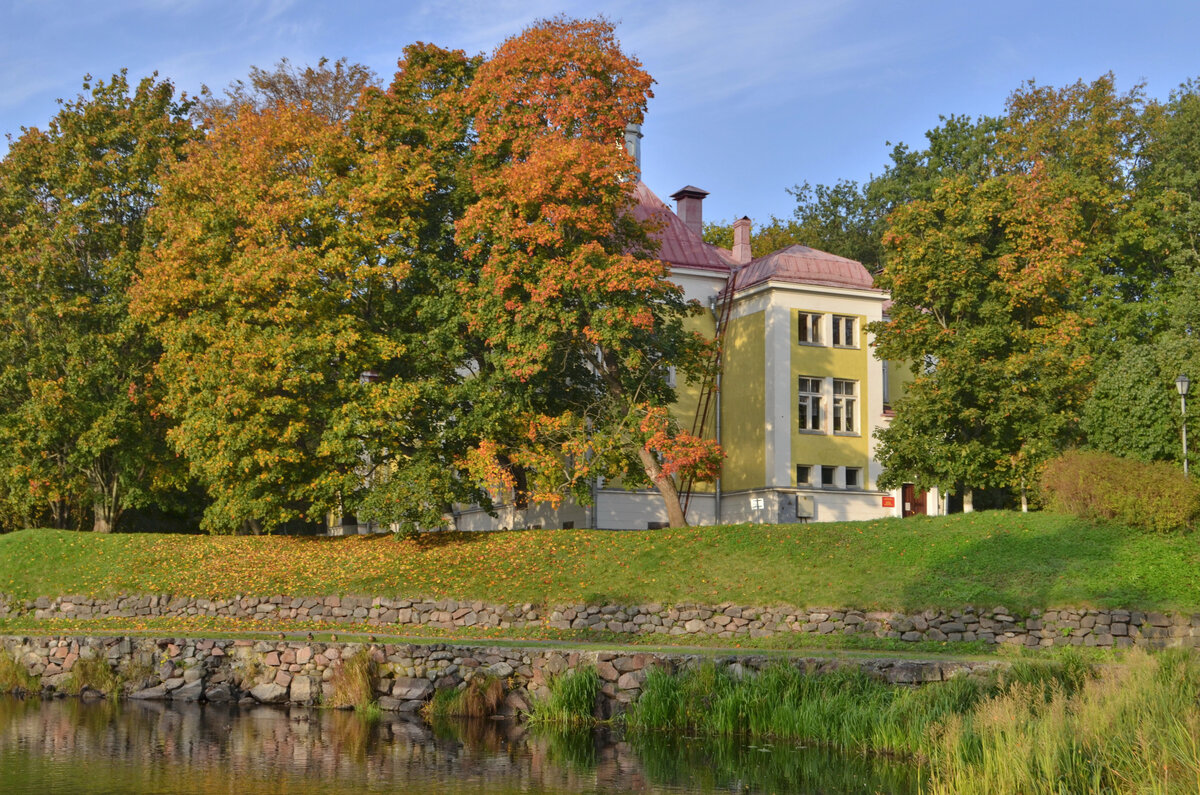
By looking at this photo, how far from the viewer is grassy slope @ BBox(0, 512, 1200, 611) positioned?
24.6m

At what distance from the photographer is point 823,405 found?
40.9 m

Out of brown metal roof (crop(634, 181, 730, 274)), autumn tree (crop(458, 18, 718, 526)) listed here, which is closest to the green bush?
autumn tree (crop(458, 18, 718, 526))

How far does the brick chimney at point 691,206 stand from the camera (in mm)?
48469

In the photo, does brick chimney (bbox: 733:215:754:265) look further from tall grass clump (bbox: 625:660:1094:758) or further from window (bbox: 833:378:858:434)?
tall grass clump (bbox: 625:660:1094:758)

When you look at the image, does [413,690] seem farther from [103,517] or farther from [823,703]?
[103,517]

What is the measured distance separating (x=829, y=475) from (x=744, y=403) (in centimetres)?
387

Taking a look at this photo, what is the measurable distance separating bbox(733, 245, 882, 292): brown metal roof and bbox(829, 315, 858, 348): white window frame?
1.20 metres

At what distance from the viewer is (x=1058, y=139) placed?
A: 143ft

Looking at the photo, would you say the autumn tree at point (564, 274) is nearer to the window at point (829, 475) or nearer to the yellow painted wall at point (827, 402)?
the yellow painted wall at point (827, 402)

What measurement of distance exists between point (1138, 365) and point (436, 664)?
1814cm

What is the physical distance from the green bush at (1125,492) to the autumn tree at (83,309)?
25278mm

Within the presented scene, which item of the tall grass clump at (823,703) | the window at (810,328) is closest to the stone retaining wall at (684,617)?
the tall grass clump at (823,703)

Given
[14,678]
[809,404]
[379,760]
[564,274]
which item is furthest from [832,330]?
[379,760]

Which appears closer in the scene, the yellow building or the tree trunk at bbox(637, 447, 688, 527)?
the tree trunk at bbox(637, 447, 688, 527)
